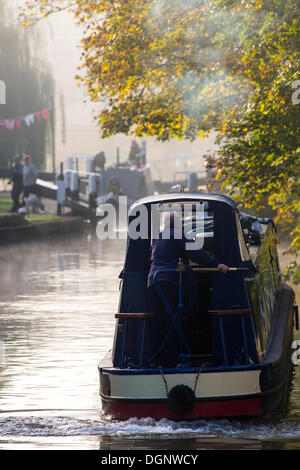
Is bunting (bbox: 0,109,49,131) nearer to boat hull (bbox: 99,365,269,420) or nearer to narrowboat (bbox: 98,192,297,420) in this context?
narrowboat (bbox: 98,192,297,420)

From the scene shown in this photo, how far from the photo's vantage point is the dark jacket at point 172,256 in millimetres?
10312

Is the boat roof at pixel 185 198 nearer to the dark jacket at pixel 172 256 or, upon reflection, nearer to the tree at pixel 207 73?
the dark jacket at pixel 172 256

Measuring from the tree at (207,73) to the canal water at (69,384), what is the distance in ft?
10.0

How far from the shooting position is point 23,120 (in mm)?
52562

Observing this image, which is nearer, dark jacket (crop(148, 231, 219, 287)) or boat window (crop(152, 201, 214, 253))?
dark jacket (crop(148, 231, 219, 287))

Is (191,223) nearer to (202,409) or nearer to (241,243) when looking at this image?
(241,243)

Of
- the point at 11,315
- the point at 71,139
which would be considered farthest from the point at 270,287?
the point at 71,139

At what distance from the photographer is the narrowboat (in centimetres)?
988

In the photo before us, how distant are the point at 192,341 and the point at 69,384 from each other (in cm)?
177

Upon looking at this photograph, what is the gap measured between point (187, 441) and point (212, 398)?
1.68 ft

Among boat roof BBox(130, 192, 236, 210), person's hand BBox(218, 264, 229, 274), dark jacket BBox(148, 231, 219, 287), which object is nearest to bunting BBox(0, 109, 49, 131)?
boat roof BBox(130, 192, 236, 210)

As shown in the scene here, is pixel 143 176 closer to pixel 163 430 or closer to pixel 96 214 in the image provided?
pixel 96 214

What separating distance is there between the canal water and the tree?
3048 mm

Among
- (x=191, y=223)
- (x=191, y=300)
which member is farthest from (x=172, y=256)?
(x=191, y=223)
